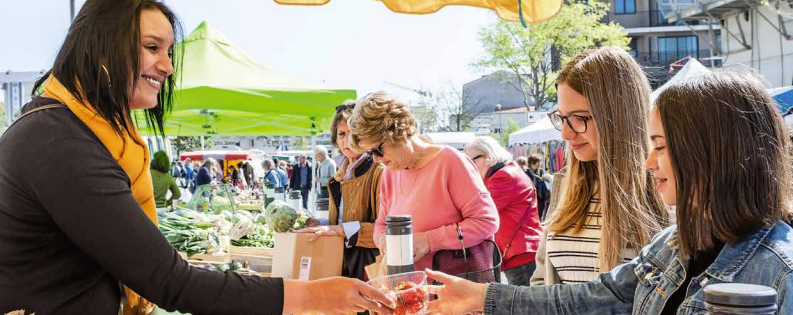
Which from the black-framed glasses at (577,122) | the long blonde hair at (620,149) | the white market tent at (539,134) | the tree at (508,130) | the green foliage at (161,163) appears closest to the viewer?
the long blonde hair at (620,149)

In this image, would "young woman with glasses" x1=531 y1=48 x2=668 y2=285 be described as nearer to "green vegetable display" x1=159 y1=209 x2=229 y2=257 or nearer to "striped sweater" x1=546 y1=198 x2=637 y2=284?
"striped sweater" x1=546 y1=198 x2=637 y2=284

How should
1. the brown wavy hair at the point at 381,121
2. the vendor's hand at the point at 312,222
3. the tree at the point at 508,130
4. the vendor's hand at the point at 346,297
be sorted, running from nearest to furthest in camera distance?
the vendor's hand at the point at 346,297 → the brown wavy hair at the point at 381,121 → the vendor's hand at the point at 312,222 → the tree at the point at 508,130

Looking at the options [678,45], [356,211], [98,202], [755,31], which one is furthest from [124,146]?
[678,45]

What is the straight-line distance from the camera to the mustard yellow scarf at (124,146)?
1683 mm

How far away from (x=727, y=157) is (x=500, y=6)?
6.44 ft

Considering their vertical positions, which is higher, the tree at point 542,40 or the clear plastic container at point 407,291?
the tree at point 542,40

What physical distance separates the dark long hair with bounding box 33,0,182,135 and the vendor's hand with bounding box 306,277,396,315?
26.1 inches

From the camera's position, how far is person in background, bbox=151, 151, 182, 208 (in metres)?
8.96

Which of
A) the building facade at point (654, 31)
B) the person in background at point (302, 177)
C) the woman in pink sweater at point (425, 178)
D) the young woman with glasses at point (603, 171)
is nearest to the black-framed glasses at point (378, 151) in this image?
the woman in pink sweater at point (425, 178)

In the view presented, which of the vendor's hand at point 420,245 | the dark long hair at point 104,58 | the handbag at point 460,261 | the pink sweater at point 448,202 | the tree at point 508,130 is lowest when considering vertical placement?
the handbag at point 460,261

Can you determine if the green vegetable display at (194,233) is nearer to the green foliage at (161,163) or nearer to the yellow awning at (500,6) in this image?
the yellow awning at (500,6)

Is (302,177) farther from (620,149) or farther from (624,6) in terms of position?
(624,6)

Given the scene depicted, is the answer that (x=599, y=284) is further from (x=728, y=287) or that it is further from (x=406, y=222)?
(x=728, y=287)

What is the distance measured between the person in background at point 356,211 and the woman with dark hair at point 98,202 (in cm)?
148
